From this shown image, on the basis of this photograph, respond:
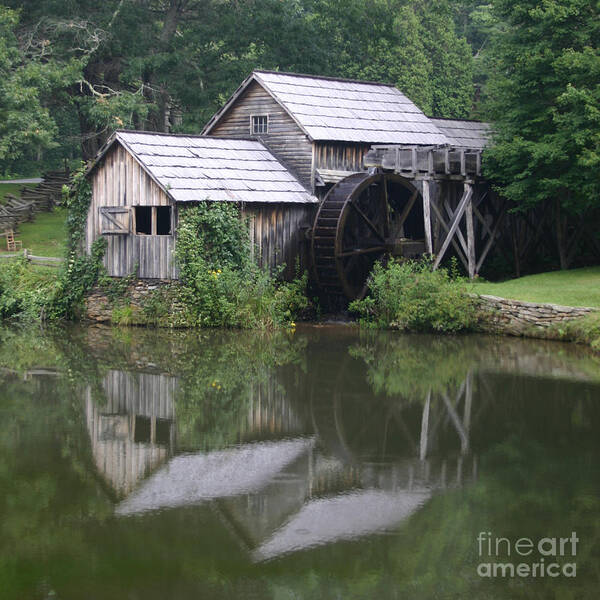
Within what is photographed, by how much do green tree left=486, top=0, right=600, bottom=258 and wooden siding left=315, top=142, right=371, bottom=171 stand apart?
3704 mm

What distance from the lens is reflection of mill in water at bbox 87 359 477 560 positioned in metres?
9.34

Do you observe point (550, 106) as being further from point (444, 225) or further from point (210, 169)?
point (210, 169)

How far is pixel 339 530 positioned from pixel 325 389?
645cm

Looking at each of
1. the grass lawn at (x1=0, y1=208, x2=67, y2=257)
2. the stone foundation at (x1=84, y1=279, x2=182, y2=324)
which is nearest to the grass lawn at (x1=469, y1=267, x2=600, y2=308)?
the stone foundation at (x1=84, y1=279, x2=182, y2=324)

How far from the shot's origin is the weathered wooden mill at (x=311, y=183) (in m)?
24.2

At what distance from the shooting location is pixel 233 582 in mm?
7840

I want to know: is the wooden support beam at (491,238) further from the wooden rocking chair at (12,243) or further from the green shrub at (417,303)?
the wooden rocking chair at (12,243)

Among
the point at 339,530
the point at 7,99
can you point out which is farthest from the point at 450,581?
the point at 7,99

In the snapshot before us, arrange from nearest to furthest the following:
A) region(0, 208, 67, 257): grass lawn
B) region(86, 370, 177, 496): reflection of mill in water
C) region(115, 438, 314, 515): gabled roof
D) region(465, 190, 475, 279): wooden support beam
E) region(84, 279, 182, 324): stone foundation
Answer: region(115, 438, 314, 515): gabled roof, region(86, 370, 177, 496): reflection of mill in water, region(84, 279, 182, 324): stone foundation, region(465, 190, 475, 279): wooden support beam, region(0, 208, 67, 257): grass lawn

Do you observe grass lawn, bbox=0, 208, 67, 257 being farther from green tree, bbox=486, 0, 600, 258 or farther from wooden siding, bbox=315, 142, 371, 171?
green tree, bbox=486, 0, 600, 258

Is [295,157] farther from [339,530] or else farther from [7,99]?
[339,530]

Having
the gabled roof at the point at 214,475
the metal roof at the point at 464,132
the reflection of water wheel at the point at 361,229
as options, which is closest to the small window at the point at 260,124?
the reflection of water wheel at the point at 361,229

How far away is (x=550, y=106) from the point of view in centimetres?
2653

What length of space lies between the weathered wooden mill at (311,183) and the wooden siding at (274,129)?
3cm
